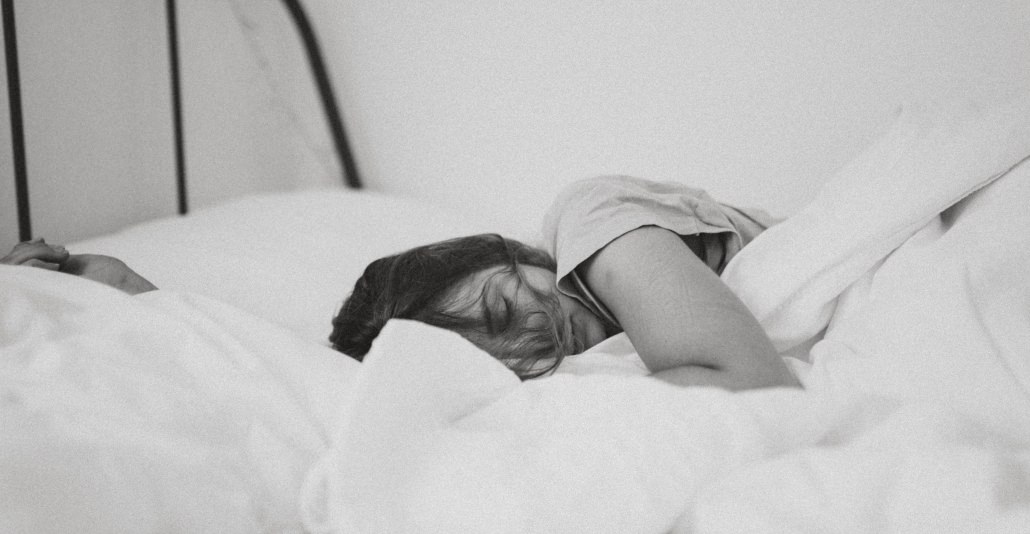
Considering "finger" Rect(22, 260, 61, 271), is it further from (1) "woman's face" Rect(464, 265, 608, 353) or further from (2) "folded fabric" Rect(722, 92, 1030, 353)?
(2) "folded fabric" Rect(722, 92, 1030, 353)

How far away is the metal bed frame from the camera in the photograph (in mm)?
1192

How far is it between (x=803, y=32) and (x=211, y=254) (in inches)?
43.1

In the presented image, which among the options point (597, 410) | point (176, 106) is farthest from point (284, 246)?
point (597, 410)

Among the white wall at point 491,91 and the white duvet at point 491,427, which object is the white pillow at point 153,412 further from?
the white wall at point 491,91

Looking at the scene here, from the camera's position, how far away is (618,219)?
80cm

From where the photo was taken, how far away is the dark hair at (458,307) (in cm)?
74

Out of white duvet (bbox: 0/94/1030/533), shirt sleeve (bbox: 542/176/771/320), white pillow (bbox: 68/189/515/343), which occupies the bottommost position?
white pillow (bbox: 68/189/515/343)

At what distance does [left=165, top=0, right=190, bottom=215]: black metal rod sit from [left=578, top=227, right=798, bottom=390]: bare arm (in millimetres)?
1142

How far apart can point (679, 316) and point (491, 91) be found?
1.11 meters

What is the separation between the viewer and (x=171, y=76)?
1.59 m

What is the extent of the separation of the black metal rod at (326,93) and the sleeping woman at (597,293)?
1.11 m

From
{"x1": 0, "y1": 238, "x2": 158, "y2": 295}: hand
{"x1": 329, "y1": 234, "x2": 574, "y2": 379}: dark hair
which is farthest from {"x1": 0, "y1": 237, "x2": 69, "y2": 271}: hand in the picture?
{"x1": 329, "y1": 234, "x2": 574, "y2": 379}: dark hair

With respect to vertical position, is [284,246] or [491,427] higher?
[491,427]

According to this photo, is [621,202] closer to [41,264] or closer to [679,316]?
[679,316]
